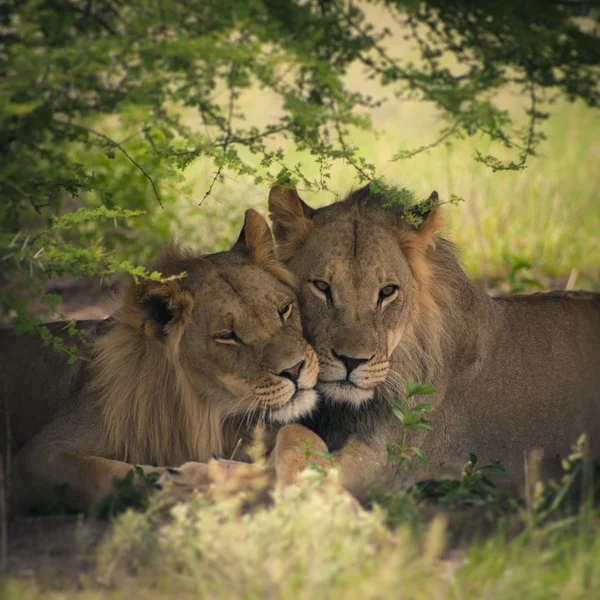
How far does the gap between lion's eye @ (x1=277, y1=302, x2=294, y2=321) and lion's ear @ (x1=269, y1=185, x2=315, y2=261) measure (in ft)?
1.42

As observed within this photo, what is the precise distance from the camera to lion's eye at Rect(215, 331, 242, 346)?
3.83m

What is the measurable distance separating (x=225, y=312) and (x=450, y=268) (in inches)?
52.8

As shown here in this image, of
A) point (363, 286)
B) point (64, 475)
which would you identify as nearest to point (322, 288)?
point (363, 286)

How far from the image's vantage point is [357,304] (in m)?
4.02

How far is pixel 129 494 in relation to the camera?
3438 mm

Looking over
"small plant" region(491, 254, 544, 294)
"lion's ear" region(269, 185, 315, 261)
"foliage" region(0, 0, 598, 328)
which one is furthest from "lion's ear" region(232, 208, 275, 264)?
"small plant" region(491, 254, 544, 294)

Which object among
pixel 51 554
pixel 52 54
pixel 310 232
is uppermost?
pixel 52 54

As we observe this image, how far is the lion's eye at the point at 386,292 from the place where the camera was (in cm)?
412

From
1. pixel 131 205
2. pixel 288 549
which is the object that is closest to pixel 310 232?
pixel 288 549

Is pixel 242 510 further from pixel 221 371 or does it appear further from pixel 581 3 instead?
pixel 581 3

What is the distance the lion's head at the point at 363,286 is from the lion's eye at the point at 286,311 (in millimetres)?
120

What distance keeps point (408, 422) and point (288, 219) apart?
1195mm

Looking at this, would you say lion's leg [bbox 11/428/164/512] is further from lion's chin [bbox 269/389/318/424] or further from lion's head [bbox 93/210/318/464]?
lion's chin [bbox 269/389/318/424]

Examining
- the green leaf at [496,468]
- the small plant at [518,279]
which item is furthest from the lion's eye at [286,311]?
the small plant at [518,279]
